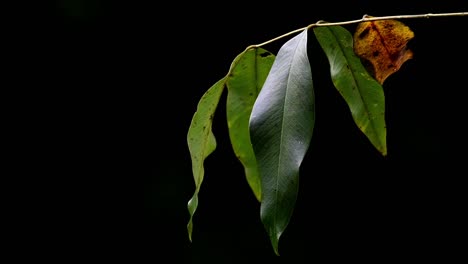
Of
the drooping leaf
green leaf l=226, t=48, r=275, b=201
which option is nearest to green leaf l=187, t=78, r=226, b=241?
green leaf l=226, t=48, r=275, b=201

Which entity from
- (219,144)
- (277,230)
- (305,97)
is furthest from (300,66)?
(219,144)

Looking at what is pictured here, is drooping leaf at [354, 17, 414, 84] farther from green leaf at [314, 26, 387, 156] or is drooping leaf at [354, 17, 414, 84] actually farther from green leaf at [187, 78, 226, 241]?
green leaf at [187, 78, 226, 241]

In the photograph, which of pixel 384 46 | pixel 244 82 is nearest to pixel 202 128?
pixel 244 82

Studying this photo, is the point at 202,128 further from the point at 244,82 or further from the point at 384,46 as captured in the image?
the point at 384,46

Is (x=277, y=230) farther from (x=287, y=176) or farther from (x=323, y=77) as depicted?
(x=323, y=77)

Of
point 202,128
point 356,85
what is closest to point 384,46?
point 356,85
